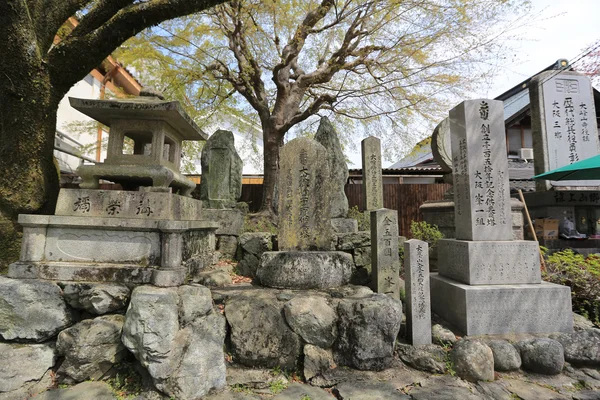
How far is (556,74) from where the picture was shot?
834 cm

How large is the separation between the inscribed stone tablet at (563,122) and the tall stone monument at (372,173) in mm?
4706

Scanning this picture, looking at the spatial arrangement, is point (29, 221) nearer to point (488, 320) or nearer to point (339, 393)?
point (339, 393)

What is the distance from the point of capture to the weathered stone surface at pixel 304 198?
4.57m

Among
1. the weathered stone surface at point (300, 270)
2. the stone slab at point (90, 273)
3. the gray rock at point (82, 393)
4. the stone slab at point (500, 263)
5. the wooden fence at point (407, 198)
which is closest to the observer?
the gray rock at point (82, 393)

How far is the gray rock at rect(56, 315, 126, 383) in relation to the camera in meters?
3.09

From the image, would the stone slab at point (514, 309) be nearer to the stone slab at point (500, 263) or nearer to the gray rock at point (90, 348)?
the stone slab at point (500, 263)

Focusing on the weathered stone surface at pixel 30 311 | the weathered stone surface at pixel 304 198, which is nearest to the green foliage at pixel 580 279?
the weathered stone surface at pixel 304 198

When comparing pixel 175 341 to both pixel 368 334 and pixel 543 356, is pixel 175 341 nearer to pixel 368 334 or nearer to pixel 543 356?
pixel 368 334

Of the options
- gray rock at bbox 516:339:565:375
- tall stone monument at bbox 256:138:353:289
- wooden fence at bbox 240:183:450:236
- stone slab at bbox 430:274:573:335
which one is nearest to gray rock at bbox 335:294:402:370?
tall stone monument at bbox 256:138:353:289

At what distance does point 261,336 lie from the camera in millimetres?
3357

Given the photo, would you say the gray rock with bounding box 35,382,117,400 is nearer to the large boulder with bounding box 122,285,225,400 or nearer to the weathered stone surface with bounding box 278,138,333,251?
the large boulder with bounding box 122,285,225,400

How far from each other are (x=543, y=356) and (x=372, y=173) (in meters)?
5.12

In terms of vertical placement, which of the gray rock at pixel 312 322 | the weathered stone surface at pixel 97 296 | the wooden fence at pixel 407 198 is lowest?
the gray rock at pixel 312 322

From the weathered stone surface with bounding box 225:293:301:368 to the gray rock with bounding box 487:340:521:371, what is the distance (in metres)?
2.37
